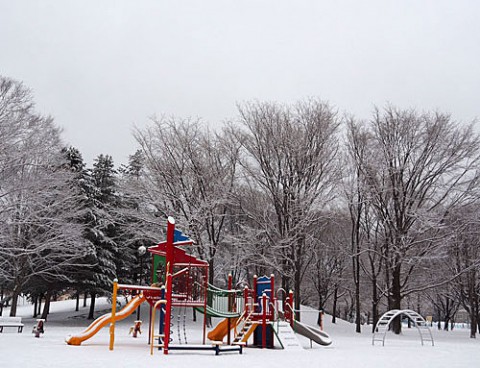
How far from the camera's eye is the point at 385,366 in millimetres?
10336

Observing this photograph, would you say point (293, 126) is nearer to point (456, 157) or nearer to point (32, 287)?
point (456, 157)

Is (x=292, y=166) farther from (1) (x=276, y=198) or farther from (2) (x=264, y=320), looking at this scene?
(2) (x=264, y=320)

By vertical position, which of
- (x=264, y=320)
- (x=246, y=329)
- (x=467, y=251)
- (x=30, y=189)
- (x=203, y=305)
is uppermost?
(x=30, y=189)

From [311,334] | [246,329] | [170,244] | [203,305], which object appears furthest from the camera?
[311,334]

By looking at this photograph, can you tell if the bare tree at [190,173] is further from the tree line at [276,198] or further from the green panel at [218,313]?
the green panel at [218,313]

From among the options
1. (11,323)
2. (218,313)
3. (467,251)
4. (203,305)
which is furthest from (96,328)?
(467,251)

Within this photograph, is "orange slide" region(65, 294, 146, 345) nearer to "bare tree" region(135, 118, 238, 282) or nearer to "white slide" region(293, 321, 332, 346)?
"white slide" region(293, 321, 332, 346)

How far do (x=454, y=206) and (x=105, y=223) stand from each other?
61.4ft

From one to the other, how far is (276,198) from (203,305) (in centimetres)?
1181

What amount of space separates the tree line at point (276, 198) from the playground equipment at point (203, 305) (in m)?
7.76

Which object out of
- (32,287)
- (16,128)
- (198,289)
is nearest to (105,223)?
(32,287)

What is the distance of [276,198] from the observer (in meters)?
25.2

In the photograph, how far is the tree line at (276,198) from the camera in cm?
2438

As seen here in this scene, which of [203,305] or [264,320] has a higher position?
[203,305]
